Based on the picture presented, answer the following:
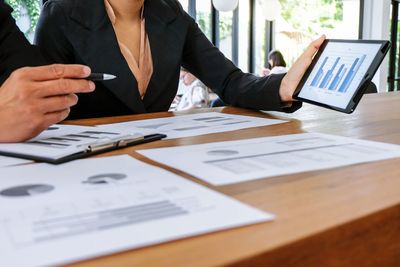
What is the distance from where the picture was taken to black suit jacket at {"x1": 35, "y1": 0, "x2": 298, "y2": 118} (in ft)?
3.98

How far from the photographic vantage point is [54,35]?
4.02ft

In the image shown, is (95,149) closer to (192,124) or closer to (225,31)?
(192,124)

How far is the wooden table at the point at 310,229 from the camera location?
34 centimetres

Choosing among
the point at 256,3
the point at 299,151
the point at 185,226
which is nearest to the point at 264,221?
the point at 185,226

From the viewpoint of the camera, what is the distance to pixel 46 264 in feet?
1.03

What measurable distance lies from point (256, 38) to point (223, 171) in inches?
247

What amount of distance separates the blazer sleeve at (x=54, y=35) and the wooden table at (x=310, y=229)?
29.1 inches

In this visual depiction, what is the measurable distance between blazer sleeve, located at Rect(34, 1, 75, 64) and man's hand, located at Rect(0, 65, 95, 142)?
520mm

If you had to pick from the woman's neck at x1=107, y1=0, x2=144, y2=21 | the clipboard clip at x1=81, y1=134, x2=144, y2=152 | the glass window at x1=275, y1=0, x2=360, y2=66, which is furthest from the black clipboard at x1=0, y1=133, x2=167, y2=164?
the glass window at x1=275, y1=0, x2=360, y2=66

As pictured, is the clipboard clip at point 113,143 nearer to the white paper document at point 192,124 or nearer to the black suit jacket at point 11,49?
the white paper document at point 192,124

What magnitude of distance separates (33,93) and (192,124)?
359mm

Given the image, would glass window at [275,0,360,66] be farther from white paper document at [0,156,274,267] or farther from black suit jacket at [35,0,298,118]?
white paper document at [0,156,274,267]

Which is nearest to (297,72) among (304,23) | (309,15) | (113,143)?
(113,143)

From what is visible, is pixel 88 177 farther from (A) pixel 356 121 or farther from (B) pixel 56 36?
(B) pixel 56 36
